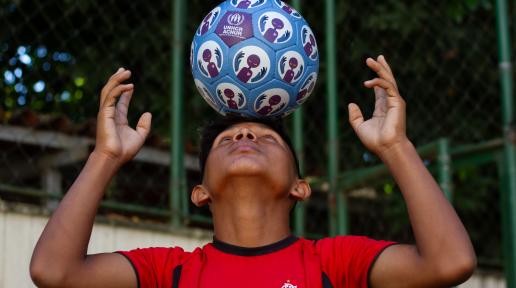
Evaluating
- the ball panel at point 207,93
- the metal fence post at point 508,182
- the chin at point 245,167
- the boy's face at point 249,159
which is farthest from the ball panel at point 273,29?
the metal fence post at point 508,182

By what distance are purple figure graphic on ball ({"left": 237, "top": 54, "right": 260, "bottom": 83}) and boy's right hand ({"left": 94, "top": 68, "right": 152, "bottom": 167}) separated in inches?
18.1

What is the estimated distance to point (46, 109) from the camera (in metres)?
6.58

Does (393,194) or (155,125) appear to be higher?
(155,125)

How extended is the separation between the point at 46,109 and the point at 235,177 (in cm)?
351

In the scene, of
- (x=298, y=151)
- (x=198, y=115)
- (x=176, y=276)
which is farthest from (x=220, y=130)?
(x=198, y=115)

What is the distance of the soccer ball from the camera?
12.4 feet

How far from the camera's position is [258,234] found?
3.31 metres

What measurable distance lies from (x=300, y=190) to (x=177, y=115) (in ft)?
8.38

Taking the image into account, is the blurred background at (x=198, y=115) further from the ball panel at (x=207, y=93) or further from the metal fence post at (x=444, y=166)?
the ball panel at (x=207, y=93)

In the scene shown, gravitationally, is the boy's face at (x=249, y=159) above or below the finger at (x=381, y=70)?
below

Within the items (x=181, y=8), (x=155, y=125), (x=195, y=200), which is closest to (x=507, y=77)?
(x=181, y=8)

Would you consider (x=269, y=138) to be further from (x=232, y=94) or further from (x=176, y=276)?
(x=176, y=276)

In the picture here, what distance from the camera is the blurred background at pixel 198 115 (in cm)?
568

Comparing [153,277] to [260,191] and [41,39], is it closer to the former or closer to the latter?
[260,191]
